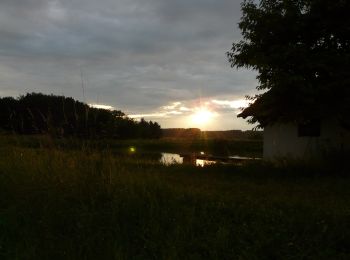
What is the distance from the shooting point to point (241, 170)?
1474 cm

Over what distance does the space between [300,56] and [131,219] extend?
31.7 feet

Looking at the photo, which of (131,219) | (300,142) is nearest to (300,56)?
(300,142)

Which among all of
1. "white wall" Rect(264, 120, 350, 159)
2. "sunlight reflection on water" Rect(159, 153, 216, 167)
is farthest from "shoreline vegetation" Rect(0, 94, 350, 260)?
"sunlight reflection on water" Rect(159, 153, 216, 167)

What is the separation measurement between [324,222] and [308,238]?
70 cm

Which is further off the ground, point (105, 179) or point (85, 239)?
point (105, 179)

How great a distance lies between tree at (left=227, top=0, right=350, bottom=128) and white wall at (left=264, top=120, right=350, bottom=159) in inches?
41.3

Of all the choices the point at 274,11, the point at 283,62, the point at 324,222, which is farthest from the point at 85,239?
the point at 274,11

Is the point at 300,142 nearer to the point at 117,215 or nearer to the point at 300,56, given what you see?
the point at 300,56

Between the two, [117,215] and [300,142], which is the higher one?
[300,142]

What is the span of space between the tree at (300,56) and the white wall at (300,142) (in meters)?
1.05

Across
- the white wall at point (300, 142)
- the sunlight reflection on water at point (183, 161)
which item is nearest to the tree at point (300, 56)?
the white wall at point (300, 142)

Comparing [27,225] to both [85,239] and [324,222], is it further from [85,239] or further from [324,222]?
[324,222]

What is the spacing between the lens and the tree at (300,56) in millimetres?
12648

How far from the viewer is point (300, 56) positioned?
1297cm
